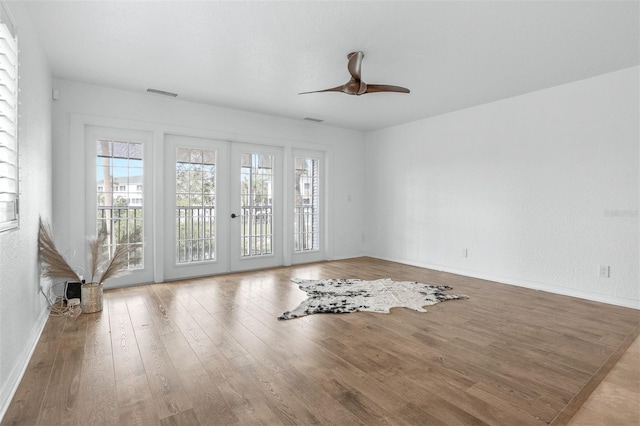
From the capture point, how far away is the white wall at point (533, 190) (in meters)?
3.87

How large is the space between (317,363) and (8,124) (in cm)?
243

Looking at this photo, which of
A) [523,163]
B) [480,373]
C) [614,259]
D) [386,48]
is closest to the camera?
[480,373]

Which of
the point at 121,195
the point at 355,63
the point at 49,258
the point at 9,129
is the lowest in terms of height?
the point at 49,258

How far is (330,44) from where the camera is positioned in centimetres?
320

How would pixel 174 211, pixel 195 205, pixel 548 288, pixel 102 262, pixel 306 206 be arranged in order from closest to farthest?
pixel 102 262, pixel 548 288, pixel 174 211, pixel 195 205, pixel 306 206

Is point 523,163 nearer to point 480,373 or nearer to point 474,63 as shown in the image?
point 474,63

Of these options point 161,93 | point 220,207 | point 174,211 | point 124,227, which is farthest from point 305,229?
point 161,93

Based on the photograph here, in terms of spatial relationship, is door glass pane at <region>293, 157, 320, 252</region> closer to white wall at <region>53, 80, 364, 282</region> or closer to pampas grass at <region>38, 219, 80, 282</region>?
white wall at <region>53, 80, 364, 282</region>

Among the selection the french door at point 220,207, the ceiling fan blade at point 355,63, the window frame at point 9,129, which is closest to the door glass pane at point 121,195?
the french door at point 220,207

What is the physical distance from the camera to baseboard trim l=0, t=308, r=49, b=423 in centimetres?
186

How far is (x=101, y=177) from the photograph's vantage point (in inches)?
175

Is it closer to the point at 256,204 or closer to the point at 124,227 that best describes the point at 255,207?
the point at 256,204

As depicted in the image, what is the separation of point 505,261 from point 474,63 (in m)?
2.78

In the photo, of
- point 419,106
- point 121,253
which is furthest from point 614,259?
point 121,253
